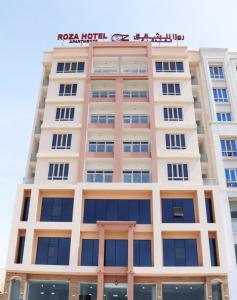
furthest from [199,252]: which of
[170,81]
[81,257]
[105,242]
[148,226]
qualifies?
[170,81]

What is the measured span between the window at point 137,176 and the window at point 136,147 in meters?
2.85

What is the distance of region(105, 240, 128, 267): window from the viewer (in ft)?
114

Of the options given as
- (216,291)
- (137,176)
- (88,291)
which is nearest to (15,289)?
(88,291)

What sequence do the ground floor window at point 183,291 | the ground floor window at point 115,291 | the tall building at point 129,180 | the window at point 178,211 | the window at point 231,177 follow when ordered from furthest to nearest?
the window at point 231,177 → the window at point 178,211 → the ground floor window at point 183,291 → the tall building at point 129,180 → the ground floor window at point 115,291

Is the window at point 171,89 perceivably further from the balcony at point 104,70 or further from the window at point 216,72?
the balcony at point 104,70

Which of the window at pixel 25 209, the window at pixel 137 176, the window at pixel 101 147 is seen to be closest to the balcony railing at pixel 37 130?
the window at pixel 101 147

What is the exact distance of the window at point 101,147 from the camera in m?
41.5

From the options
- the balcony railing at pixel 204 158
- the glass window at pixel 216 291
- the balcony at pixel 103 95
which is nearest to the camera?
the glass window at pixel 216 291

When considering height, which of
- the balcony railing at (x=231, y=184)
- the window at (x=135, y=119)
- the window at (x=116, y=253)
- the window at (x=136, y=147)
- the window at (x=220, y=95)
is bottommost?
the window at (x=116, y=253)

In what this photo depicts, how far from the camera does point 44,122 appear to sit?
4269cm

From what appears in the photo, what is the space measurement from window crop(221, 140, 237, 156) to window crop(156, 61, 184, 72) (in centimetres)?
1152

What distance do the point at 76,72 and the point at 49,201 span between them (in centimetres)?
1797

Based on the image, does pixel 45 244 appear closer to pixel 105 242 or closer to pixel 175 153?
pixel 105 242

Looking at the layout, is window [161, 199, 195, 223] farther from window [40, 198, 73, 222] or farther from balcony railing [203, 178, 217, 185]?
window [40, 198, 73, 222]
